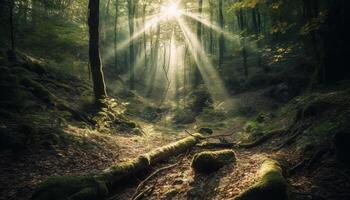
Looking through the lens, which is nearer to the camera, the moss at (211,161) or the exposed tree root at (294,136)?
the moss at (211,161)

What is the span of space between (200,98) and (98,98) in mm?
11464

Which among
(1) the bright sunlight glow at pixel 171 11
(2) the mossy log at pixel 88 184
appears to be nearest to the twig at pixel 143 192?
(2) the mossy log at pixel 88 184

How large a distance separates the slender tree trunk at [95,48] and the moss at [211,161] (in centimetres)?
901

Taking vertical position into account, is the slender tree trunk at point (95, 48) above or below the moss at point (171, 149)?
above

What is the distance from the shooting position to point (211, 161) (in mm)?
7668

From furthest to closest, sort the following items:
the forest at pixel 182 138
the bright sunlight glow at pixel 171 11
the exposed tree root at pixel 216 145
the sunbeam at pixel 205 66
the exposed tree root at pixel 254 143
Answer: the bright sunlight glow at pixel 171 11, the sunbeam at pixel 205 66, the exposed tree root at pixel 216 145, the exposed tree root at pixel 254 143, the forest at pixel 182 138

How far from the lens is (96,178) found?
6605 millimetres

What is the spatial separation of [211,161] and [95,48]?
10.4m

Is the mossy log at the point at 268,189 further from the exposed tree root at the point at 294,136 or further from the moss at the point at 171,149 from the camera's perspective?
the moss at the point at 171,149

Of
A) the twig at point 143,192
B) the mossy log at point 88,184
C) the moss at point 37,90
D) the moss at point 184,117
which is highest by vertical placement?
the moss at point 37,90

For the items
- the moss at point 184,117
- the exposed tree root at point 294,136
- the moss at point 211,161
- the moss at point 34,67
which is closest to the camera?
the moss at point 211,161

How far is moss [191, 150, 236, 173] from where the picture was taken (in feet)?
25.0

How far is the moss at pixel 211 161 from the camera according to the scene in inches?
300

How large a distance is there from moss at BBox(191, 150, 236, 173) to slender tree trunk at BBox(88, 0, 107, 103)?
9.01m
